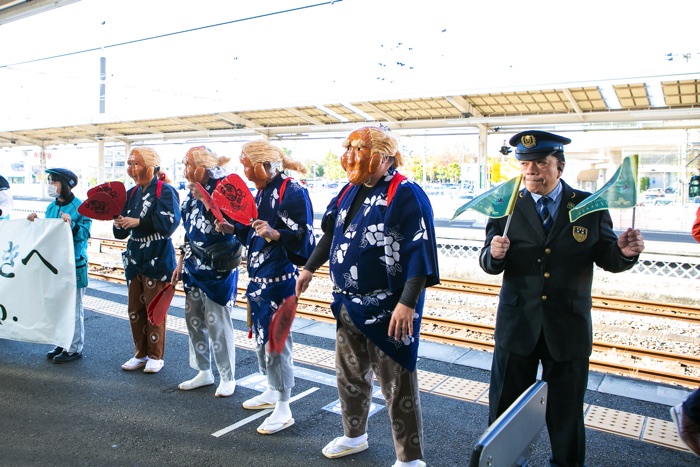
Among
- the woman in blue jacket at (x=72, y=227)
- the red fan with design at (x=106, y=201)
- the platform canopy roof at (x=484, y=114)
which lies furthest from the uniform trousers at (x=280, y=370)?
the platform canopy roof at (x=484, y=114)

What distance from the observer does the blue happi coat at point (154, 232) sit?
176 inches

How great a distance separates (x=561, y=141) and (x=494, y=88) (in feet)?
25.4

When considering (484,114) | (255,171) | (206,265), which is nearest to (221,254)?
(206,265)

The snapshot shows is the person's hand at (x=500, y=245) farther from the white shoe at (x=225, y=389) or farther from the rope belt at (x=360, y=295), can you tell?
the white shoe at (x=225, y=389)

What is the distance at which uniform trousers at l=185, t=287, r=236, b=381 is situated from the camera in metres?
4.06

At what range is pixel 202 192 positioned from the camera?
3768 millimetres

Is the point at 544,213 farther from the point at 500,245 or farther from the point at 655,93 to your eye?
the point at 655,93

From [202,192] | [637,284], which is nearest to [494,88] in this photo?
[637,284]

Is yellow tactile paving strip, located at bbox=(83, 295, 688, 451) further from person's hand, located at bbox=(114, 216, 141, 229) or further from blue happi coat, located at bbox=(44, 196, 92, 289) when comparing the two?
person's hand, located at bbox=(114, 216, 141, 229)

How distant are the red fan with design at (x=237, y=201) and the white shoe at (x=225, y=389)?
1367mm

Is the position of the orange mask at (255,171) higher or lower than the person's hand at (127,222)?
higher

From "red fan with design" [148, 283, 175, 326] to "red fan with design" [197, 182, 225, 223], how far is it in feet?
3.21

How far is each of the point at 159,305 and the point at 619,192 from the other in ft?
Answer: 11.4

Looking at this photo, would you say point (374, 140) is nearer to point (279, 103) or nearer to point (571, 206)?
point (571, 206)
